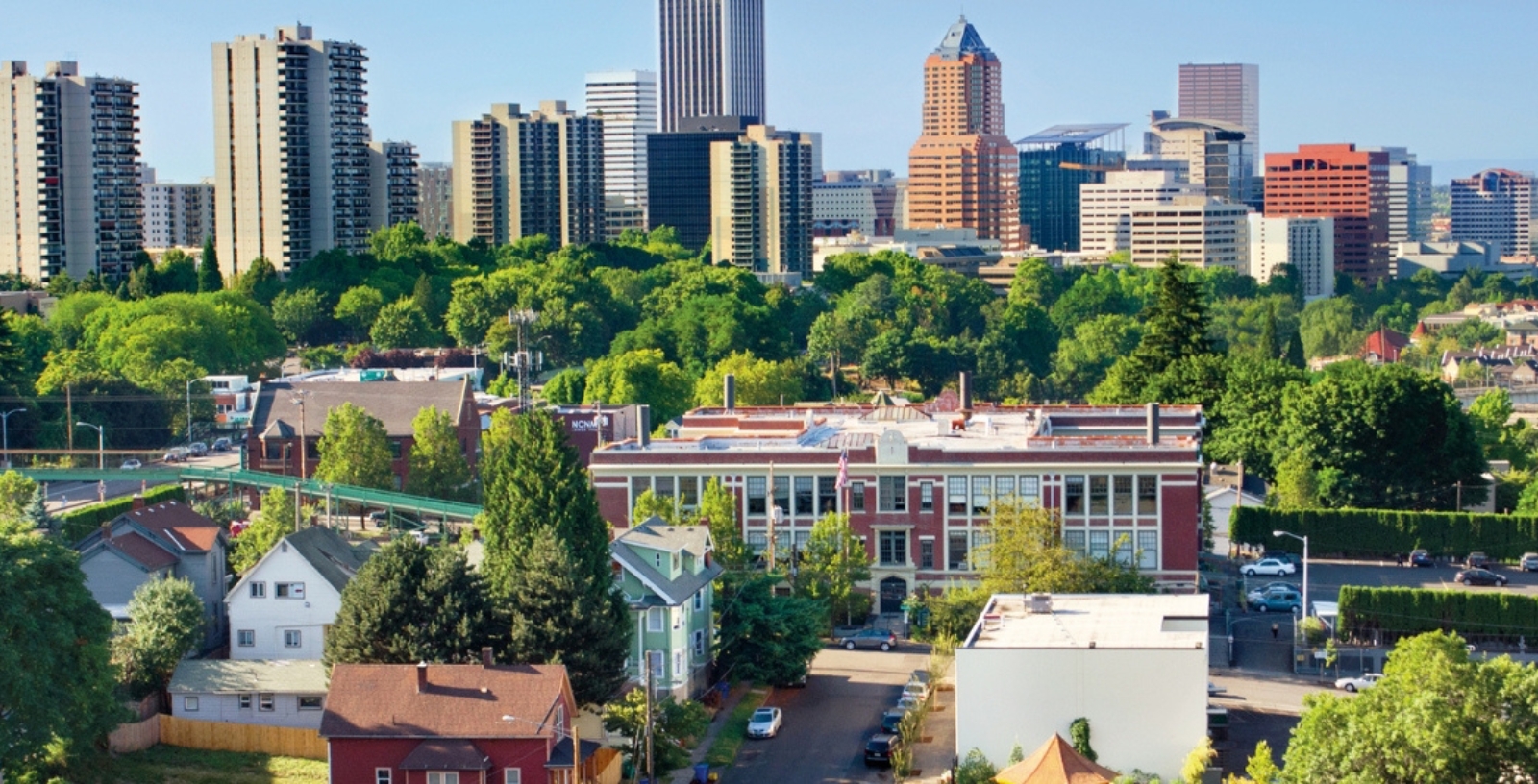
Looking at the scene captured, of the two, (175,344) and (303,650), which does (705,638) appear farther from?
(175,344)

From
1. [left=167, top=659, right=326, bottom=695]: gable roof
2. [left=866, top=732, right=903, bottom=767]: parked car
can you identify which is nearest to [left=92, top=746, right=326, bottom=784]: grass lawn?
[left=167, top=659, right=326, bottom=695]: gable roof

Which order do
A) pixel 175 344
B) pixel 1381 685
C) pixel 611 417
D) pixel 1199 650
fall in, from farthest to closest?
pixel 175 344 → pixel 611 417 → pixel 1199 650 → pixel 1381 685

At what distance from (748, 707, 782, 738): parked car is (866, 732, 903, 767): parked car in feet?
12.0

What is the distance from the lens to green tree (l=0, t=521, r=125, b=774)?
55094 millimetres

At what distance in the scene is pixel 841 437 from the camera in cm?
8475

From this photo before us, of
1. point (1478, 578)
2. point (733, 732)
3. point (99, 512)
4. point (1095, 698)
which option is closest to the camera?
point (1095, 698)

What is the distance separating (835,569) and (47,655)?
27.2 m

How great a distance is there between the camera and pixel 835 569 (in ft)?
248

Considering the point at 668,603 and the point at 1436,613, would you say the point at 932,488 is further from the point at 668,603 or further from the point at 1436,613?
the point at 668,603

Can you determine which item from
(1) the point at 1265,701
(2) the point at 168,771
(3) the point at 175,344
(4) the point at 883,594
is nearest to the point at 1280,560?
(4) the point at 883,594

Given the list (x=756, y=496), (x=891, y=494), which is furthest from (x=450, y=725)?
(x=891, y=494)

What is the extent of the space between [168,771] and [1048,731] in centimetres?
2160

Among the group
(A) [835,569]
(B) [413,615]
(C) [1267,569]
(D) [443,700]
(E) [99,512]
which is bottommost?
(C) [1267,569]

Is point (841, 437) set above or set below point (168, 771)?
above
